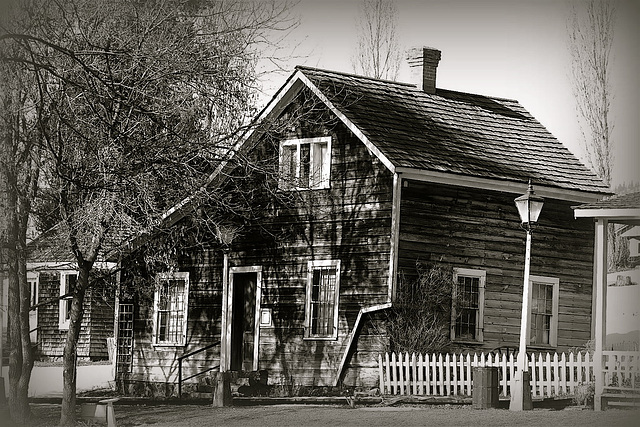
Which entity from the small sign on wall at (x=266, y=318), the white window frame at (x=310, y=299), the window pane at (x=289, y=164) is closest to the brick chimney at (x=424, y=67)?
the window pane at (x=289, y=164)

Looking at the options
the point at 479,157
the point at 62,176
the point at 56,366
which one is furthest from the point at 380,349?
the point at 56,366

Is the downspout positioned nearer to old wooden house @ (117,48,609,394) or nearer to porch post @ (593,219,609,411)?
old wooden house @ (117,48,609,394)

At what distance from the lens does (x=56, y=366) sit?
40469 mm

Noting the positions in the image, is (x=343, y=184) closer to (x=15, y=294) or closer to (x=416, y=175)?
(x=416, y=175)

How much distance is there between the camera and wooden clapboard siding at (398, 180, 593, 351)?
83.0 feet

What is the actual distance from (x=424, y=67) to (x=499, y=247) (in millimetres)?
5632

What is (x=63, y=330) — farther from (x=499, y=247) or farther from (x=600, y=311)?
(x=600, y=311)

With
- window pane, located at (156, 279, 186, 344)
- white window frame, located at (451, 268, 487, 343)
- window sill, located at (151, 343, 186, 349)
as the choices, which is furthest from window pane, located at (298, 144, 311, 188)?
window sill, located at (151, 343, 186, 349)

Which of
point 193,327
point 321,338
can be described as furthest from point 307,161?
point 193,327

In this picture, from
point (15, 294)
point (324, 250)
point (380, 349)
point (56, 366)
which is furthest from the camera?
point (56, 366)

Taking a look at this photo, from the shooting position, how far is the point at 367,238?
25469 millimetres

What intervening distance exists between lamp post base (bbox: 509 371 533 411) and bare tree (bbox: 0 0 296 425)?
21.1 ft

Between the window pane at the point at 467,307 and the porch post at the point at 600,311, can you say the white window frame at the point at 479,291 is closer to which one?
the window pane at the point at 467,307

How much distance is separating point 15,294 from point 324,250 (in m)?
7.86
